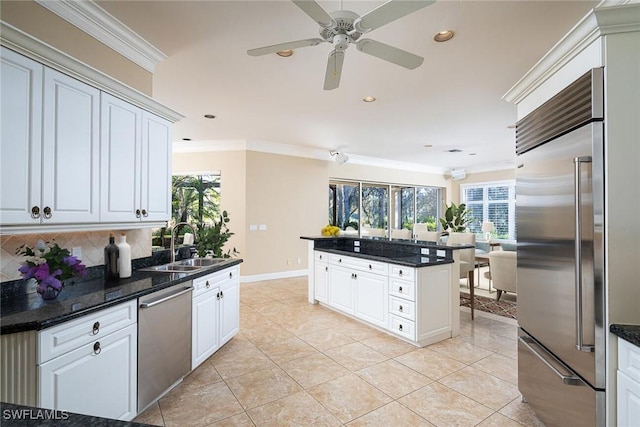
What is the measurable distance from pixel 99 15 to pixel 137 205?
1426mm

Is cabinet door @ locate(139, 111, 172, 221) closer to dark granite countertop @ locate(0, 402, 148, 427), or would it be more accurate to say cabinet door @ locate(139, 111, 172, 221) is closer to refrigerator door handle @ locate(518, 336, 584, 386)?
dark granite countertop @ locate(0, 402, 148, 427)

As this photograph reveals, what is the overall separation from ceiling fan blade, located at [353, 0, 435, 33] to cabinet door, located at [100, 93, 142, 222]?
1739 mm

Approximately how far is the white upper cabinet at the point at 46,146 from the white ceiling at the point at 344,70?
0.90 meters

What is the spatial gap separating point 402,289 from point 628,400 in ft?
6.36

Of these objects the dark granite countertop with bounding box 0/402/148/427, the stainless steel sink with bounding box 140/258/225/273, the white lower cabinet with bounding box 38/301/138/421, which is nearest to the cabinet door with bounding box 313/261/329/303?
the stainless steel sink with bounding box 140/258/225/273

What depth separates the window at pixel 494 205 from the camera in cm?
862

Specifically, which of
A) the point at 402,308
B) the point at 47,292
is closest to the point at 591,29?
the point at 402,308

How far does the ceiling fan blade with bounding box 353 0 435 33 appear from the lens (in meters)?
1.57

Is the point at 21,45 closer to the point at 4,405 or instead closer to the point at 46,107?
the point at 46,107

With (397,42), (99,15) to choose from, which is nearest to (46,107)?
(99,15)

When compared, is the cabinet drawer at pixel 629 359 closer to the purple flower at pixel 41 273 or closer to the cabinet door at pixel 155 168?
the purple flower at pixel 41 273

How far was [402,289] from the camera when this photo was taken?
3.24m

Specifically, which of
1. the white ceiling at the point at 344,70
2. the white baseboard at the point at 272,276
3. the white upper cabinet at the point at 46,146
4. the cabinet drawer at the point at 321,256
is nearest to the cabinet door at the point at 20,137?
the white upper cabinet at the point at 46,146

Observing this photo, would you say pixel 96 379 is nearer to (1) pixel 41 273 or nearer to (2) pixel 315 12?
(1) pixel 41 273
